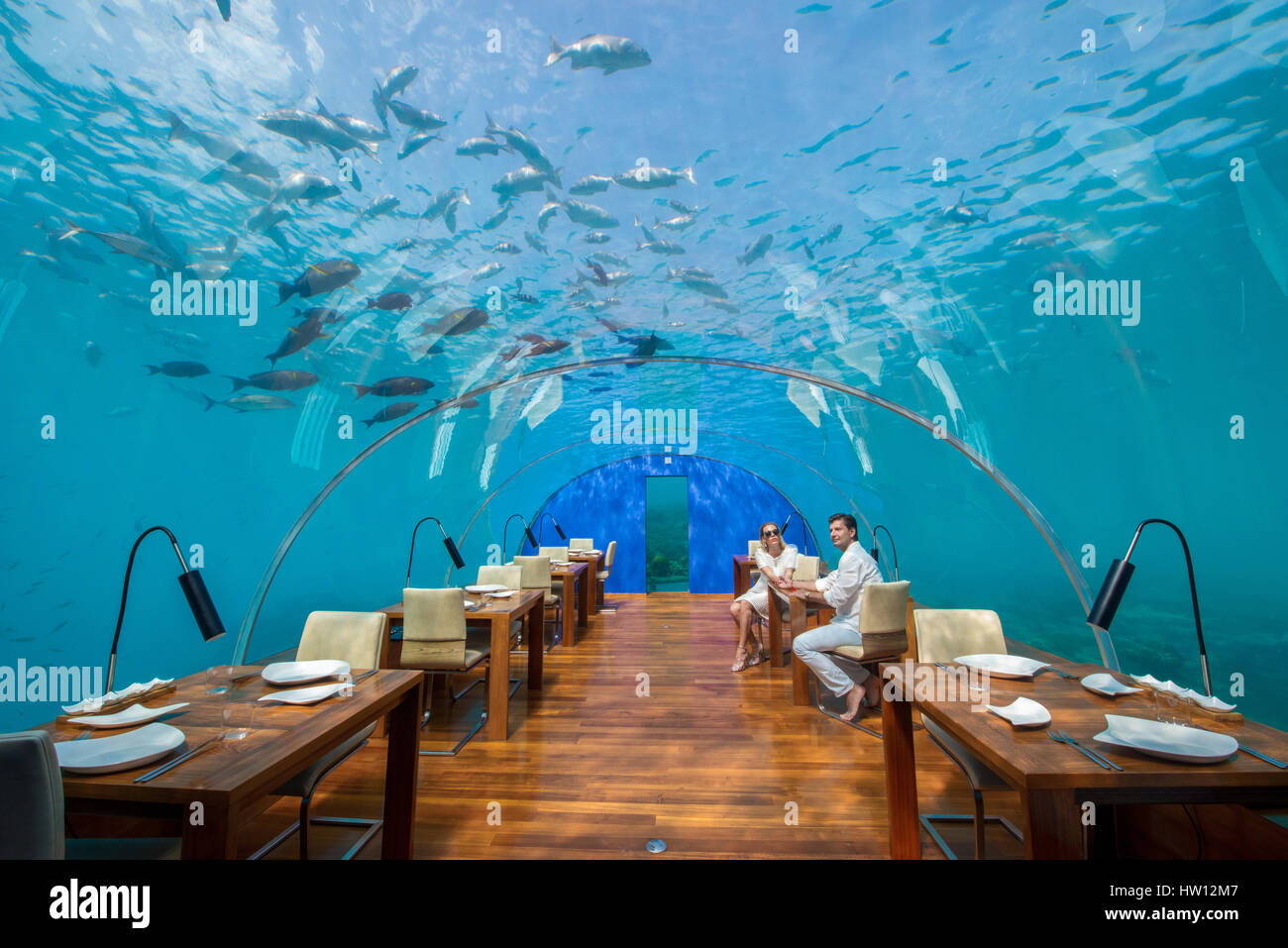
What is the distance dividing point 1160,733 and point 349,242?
5.42 meters

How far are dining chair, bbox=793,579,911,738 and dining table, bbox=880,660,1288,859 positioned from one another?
1.71 meters

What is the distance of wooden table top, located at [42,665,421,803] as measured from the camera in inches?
54.8

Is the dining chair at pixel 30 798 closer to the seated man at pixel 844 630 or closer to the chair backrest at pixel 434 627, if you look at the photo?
the chair backrest at pixel 434 627

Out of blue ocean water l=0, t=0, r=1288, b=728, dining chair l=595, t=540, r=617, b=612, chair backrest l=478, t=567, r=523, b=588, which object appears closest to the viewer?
blue ocean water l=0, t=0, r=1288, b=728

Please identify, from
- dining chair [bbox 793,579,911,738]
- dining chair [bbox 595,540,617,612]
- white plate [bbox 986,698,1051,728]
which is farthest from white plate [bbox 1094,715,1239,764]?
dining chair [bbox 595,540,617,612]

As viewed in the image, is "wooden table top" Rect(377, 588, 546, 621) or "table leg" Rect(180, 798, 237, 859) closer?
"table leg" Rect(180, 798, 237, 859)

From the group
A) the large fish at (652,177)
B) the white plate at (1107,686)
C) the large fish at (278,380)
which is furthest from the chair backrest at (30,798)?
the large fish at (278,380)

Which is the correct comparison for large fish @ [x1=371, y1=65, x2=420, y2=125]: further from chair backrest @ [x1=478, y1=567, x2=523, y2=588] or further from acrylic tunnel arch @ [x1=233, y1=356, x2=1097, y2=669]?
chair backrest @ [x1=478, y1=567, x2=523, y2=588]

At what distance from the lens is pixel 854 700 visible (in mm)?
4215
